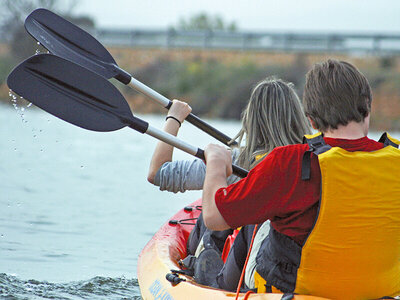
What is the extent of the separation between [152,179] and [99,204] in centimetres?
472

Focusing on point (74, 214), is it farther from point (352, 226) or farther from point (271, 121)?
point (352, 226)

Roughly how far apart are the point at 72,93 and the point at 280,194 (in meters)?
1.43

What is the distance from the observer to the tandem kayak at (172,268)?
9.16 ft

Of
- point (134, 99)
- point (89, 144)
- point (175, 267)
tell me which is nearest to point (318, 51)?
point (134, 99)

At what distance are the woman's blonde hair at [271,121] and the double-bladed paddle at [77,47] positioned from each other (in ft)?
3.17

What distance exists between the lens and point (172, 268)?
3.43 metres

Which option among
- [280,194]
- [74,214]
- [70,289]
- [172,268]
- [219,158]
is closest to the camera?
[280,194]

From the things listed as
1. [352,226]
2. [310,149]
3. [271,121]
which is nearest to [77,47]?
[271,121]

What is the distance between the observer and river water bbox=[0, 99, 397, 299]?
14.4 ft

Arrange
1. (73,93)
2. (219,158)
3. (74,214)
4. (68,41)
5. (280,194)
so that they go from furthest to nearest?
(74,214)
(68,41)
(73,93)
(219,158)
(280,194)

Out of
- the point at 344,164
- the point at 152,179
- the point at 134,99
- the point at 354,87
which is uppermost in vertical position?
the point at 354,87

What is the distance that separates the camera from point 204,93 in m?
24.6

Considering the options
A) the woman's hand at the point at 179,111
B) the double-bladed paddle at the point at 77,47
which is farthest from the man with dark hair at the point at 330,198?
the double-bladed paddle at the point at 77,47

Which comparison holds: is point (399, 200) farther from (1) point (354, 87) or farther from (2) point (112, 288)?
(2) point (112, 288)
